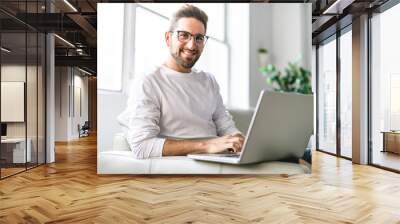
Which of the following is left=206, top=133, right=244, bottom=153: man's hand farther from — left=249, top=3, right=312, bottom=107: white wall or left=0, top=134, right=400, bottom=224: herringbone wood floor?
left=249, top=3, right=312, bottom=107: white wall

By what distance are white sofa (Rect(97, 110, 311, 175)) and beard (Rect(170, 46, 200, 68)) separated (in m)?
0.86

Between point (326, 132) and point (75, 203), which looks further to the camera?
point (326, 132)

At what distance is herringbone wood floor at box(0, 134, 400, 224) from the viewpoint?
3629mm

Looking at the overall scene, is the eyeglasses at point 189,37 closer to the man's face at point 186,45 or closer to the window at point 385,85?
the man's face at point 186,45

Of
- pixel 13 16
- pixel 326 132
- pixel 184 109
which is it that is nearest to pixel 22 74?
pixel 13 16

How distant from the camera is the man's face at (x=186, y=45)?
561 cm

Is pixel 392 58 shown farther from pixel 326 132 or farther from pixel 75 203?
pixel 75 203

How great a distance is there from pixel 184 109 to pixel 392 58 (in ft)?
11.5

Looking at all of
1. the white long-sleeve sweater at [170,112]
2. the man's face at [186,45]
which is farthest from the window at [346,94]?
the man's face at [186,45]

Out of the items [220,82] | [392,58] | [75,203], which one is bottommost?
[75,203]

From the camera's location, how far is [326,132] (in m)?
9.70

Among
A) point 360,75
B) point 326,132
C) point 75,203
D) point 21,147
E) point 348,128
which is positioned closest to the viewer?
point 75,203

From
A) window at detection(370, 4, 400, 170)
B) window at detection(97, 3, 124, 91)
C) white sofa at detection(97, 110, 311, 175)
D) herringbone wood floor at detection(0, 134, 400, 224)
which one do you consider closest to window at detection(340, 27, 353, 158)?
window at detection(370, 4, 400, 170)

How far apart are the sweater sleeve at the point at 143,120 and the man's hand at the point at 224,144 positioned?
2.08 feet
